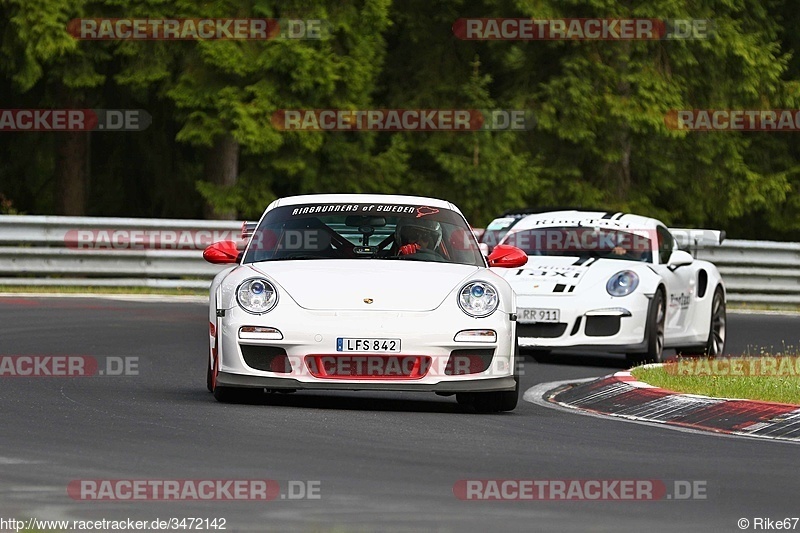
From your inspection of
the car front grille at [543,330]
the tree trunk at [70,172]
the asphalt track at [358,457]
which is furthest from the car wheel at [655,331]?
the tree trunk at [70,172]

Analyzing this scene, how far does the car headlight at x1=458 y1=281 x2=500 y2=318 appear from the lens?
1116cm

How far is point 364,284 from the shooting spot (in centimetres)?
1115

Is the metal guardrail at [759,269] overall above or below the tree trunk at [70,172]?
below

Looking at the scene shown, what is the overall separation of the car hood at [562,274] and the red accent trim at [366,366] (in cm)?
566

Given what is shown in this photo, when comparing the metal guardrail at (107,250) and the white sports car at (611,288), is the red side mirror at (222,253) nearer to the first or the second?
the white sports car at (611,288)

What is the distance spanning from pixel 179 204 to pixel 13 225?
10429 millimetres

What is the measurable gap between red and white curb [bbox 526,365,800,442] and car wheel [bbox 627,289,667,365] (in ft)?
10.0

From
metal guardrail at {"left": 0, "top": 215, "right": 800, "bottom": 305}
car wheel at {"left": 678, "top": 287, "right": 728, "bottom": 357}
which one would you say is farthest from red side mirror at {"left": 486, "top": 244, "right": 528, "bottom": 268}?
metal guardrail at {"left": 0, "top": 215, "right": 800, "bottom": 305}

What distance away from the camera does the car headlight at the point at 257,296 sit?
1108cm

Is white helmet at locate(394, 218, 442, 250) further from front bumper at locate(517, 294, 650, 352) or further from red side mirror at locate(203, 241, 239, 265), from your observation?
front bumper at locate(517, 294, 650, 352)

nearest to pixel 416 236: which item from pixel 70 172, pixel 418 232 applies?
pixel 418 232

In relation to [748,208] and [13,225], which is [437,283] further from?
[748,208]

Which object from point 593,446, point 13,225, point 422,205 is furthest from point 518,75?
point 593,446

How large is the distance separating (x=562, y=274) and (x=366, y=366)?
609cm
